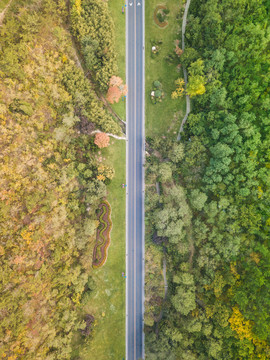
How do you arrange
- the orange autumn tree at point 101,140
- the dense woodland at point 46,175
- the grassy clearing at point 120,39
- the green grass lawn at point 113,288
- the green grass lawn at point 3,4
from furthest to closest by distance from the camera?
the grassy clearing at point 120,39 < the green grass lawn at point 113,288 < the orange autumn tree at point 101,140 < the green grass lawn at point 3,4 < the dense woodland at point 46,175

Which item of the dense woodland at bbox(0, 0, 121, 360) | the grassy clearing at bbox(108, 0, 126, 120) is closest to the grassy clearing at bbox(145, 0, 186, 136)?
the grassy clearing at bbox(108, 0, 126, 120)

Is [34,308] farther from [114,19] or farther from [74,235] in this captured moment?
[114,19]

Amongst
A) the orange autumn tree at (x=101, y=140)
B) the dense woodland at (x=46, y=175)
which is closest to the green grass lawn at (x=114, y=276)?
the dense woodland at (x=46, y=175)

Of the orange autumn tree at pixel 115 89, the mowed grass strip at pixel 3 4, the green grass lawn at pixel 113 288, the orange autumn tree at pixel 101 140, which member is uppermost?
the mowed grass strip at pixel 3 4

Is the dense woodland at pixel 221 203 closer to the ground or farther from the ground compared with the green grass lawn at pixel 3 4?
closer to the ground

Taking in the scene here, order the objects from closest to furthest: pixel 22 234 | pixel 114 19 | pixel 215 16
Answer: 1. pixel 22 234
2. pixel 215 16
3. pixel 114 19

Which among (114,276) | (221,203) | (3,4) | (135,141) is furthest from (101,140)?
(114,276)

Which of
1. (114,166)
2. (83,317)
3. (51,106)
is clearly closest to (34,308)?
(83,317)

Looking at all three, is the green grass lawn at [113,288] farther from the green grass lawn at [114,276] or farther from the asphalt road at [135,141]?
the asphalt road at [135,141]
